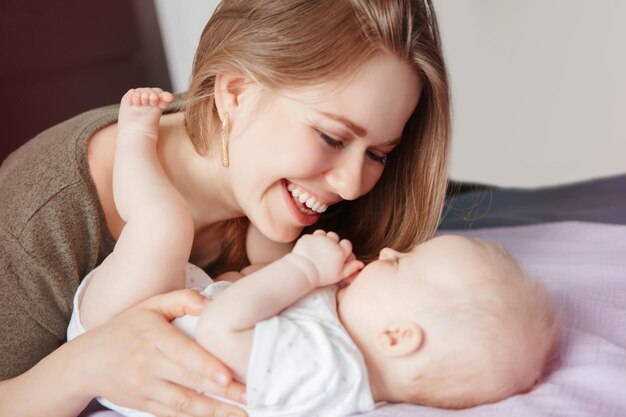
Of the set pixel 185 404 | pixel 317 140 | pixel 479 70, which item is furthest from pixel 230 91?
pixel 479 70

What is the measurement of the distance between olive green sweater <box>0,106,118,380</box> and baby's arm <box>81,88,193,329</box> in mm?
104

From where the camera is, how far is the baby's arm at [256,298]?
0.99 m

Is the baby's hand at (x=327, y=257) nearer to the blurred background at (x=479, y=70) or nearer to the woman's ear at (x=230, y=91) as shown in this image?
the woman's ear at (x=230, y=91)

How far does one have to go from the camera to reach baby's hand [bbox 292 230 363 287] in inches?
43.3

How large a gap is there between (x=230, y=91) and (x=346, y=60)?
251mm

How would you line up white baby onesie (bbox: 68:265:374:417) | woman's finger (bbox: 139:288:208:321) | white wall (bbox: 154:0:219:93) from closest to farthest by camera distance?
white baby onesie (bbox: 68:265:374:417)
woman's finger (bbox: 139:288:208:321)
white wall (bbox: 154:0:219:93)

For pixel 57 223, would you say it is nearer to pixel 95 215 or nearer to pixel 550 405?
pixel 95 215

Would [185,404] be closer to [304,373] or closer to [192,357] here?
[192,357]

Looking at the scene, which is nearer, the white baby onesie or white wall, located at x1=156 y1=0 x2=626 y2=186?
the white baby onesie

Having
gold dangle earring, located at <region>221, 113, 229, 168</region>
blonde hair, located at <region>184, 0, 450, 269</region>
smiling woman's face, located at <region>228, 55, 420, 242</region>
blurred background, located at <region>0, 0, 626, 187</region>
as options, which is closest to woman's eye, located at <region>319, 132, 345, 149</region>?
smiling woman's face, located at <region>228, 55, 420, 242</region>

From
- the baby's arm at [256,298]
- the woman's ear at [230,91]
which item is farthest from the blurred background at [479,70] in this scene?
the baby's arm at [256,298]

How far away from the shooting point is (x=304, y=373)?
3.16 ft

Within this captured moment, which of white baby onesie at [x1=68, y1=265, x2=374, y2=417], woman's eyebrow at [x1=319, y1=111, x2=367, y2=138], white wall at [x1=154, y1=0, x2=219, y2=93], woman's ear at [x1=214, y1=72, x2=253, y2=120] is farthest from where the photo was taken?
white wall at [x1=154, y1=0, x2=219, y2=93]

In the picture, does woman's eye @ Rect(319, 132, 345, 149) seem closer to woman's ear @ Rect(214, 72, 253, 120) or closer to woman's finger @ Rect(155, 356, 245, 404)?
woman's ear @ Rect(214, 72, 253, 120)
